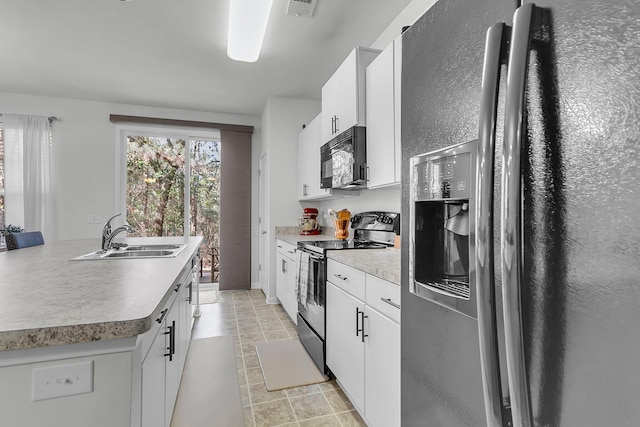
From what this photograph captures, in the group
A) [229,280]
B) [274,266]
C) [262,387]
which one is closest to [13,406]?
[262,387]

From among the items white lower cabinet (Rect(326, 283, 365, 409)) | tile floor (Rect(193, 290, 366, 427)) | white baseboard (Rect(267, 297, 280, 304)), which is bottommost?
tile floor (Rect(193, 290, 366, 427))

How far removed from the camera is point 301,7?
7.63 feet

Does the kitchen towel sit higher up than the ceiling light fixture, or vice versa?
the ceiling light fixture

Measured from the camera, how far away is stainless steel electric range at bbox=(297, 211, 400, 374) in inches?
87.7

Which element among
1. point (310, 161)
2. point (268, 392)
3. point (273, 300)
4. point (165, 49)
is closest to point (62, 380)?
point (268, 392)

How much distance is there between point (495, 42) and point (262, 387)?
2.20 meters

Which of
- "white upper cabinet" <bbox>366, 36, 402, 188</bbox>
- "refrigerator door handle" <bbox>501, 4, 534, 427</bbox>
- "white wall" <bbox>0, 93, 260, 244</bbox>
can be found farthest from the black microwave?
"white wall" <bbox>0, 93, 260, 244</bbox>

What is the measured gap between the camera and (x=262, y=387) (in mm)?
2094

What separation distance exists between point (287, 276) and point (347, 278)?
169 centimetres

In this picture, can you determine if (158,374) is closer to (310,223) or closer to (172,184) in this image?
(310,223)

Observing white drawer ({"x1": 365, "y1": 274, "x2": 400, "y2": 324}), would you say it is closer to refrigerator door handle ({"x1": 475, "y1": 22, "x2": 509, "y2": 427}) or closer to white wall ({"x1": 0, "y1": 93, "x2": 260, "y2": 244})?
refrigerator door handle ({"x1": 475, "y1": 22, "x2": 509, "y2": 427})

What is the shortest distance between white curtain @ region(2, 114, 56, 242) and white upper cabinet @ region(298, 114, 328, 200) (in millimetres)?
3249

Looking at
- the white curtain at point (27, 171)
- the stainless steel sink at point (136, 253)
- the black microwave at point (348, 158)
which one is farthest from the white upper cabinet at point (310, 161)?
the white curtain at point (27, 171)

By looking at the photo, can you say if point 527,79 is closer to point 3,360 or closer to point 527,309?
point 527,309
